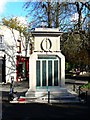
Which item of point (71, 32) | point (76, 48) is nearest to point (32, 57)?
point (71, 32)

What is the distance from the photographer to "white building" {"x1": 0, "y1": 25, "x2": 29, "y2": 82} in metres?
37.2

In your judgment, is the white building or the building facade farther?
the white building

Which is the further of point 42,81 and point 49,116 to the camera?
point 42,81

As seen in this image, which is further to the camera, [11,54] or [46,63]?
[11,54]

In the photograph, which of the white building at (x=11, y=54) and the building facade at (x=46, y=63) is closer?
the building facade at (x=46, y=63)

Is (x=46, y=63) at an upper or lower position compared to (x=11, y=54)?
lower

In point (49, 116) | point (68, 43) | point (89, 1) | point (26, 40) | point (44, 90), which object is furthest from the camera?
point (26, 40)

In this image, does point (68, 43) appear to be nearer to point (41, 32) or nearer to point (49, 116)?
point (41, 32)

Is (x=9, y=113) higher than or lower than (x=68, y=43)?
lower

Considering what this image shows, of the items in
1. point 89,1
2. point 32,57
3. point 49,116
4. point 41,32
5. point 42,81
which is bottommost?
point 49,116

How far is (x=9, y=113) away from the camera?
1508 centimetres

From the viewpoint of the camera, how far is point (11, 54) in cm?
Answer: 3884

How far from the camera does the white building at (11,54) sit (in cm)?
3725

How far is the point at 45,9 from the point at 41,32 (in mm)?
13067
